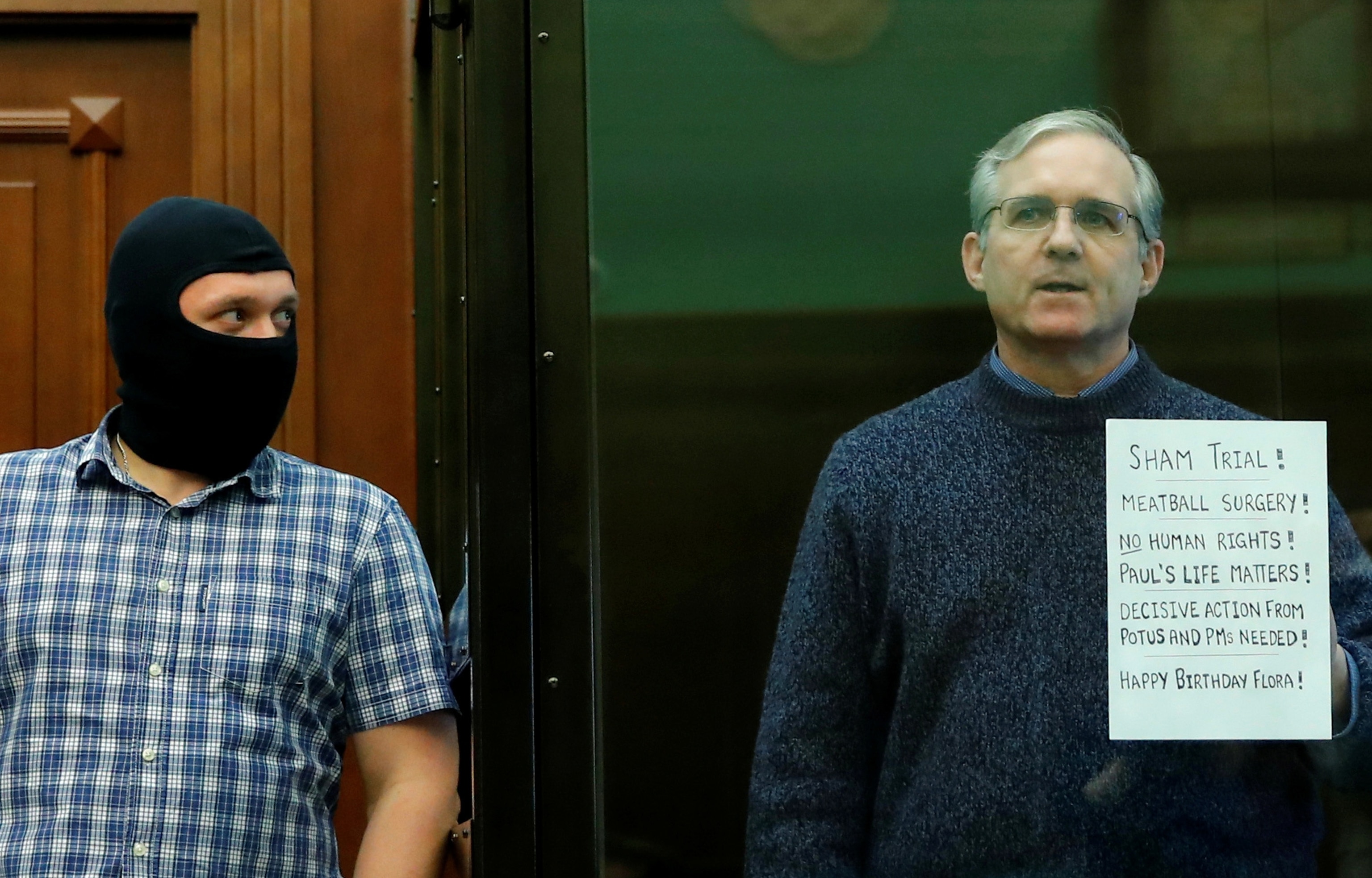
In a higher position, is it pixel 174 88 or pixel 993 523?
pixel 174 88

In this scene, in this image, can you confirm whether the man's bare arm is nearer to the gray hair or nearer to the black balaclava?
the black balaclava

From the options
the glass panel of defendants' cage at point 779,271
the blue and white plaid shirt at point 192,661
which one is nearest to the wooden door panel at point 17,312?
the blue and white plaid shirt at point 192,661

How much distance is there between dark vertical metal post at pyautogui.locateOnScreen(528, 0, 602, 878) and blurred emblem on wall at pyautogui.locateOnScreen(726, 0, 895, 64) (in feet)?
0.52

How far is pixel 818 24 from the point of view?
126 cm

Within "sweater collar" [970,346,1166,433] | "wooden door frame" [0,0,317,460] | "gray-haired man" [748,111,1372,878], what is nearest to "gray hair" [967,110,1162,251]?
"gray-haired man" [748,111,1372,878]

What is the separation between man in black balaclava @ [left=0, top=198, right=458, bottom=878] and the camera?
1435 mm

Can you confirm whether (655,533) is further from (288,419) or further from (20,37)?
(20,37)

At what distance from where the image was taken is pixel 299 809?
1484mm

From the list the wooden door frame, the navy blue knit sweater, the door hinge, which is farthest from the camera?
the wooden door frame

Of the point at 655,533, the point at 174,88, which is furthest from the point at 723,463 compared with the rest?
the point at 174,88

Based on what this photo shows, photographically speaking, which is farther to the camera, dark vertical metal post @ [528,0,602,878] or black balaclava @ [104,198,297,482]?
black balaclava @ [104,198,297,482]

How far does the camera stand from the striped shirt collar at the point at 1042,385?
1259mm

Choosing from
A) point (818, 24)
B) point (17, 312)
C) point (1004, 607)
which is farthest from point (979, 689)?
point (17, 312)

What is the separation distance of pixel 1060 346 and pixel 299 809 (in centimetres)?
87
